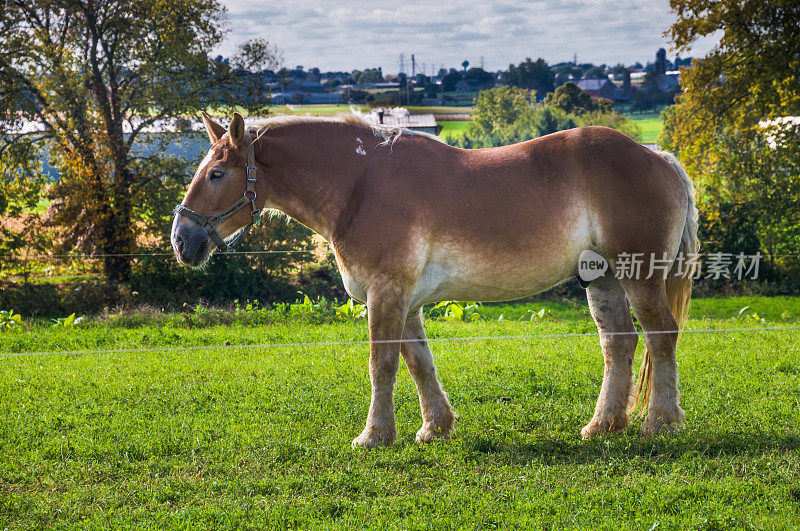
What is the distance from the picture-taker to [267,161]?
17.5 ft

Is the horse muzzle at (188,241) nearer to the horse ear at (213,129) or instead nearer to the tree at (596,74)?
the horse ear at (213,129)

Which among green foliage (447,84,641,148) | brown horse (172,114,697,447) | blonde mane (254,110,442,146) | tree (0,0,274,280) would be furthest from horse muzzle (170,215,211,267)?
green foliage (447,84,641,148)

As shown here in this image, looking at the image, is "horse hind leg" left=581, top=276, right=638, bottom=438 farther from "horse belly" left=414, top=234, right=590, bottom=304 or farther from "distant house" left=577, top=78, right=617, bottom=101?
"distant house" left=577, top=78, right=617, bottom=101

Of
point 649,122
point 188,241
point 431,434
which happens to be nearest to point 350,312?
point 431,434

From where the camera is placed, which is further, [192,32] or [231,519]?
[192,32]

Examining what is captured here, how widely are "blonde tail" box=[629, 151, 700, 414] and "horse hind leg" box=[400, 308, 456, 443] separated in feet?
5.44

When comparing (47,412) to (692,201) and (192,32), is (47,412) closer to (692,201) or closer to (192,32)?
(692,201)

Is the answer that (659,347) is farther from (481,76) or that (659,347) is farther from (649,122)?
(649,122)

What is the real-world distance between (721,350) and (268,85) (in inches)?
532

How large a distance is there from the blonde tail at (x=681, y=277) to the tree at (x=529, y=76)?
181 feet

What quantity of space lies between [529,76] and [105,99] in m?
47.7

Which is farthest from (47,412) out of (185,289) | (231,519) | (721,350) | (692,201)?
(185,289)

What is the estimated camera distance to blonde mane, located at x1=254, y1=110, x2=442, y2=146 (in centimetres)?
542

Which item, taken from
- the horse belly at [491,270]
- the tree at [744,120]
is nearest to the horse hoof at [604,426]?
the horse belly at [491,270]
